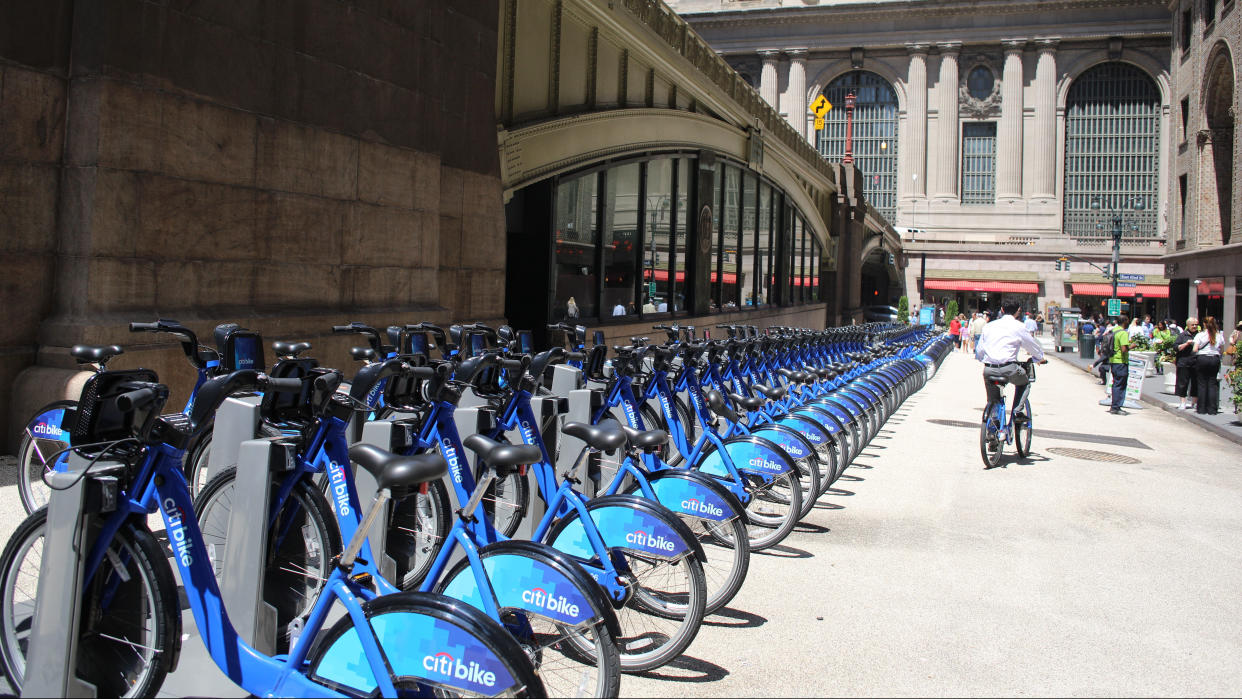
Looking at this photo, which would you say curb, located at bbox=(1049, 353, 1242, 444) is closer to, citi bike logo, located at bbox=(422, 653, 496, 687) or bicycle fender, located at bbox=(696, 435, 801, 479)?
bicycle fender, located at bbox=(696, 435, 801, 479)

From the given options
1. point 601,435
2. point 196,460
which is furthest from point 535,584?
point 196,460

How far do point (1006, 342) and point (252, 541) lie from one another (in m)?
8.94

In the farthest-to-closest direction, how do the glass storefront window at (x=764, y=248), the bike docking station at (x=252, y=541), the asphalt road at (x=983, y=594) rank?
the glass storefront window at (x=764, y=248) → the asphalt road at (x=983, y=594) → the bike docking station at (x=252, y=541)

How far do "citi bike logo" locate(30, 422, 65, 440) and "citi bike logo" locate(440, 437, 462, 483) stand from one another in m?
2.39

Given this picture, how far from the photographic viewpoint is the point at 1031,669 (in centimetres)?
450

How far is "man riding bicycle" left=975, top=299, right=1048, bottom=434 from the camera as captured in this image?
10.5 m

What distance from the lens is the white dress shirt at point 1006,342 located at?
10.5 metres

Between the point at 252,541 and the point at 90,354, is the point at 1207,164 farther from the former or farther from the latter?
the point at 252,541

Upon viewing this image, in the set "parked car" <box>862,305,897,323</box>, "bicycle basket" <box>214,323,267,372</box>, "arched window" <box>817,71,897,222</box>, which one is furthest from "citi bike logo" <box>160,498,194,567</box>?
"arched window" <box>817,71,897,222</box>

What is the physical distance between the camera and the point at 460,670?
9.18 ft

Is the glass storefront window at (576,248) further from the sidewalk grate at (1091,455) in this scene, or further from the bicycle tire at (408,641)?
the bicycle tire at (408,641)

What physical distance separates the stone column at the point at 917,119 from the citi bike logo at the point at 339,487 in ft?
257

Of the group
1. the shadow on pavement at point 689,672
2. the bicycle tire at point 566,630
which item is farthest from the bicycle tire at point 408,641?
the shadow on pavement at point 689,672

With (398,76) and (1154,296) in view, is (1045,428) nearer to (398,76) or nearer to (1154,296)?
(398,76)
